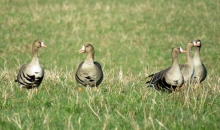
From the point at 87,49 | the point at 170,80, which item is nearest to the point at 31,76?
the point at 87,49

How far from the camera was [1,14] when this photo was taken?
1177 inches

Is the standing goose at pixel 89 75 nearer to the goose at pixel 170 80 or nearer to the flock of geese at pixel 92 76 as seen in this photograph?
the flock of geese at pixel 92 76

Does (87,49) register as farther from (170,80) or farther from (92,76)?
(170,80)

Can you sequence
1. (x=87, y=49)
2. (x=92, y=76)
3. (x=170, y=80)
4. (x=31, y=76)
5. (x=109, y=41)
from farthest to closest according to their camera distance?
1. (x=109, y=41)
2. (x=87, y=49)
3. (x=92, y=76)
4. (x=31, y=76)
5. (x=170, y=80)

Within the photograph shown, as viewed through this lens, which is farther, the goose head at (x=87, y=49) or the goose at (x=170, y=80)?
the goose head at (x=87, y=49)

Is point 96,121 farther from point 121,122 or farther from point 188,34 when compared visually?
point 188,34

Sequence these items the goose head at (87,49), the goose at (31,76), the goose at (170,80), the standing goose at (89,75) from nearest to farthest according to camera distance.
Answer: the goose at (170,80), the goose at (31,76), the standing goose at (89,75), the goose head at (87,49)

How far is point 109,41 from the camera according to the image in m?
25.9

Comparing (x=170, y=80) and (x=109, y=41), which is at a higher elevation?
(x=109, y=41)

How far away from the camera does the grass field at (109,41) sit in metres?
7.74

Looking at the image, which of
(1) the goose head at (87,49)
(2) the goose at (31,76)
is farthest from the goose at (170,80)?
(2) the goose at (31,76)

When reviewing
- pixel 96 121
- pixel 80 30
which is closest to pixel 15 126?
pixel 96 121

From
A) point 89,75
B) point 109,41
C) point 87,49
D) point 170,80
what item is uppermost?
point 109,41

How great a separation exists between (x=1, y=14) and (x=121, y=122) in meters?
25.0
